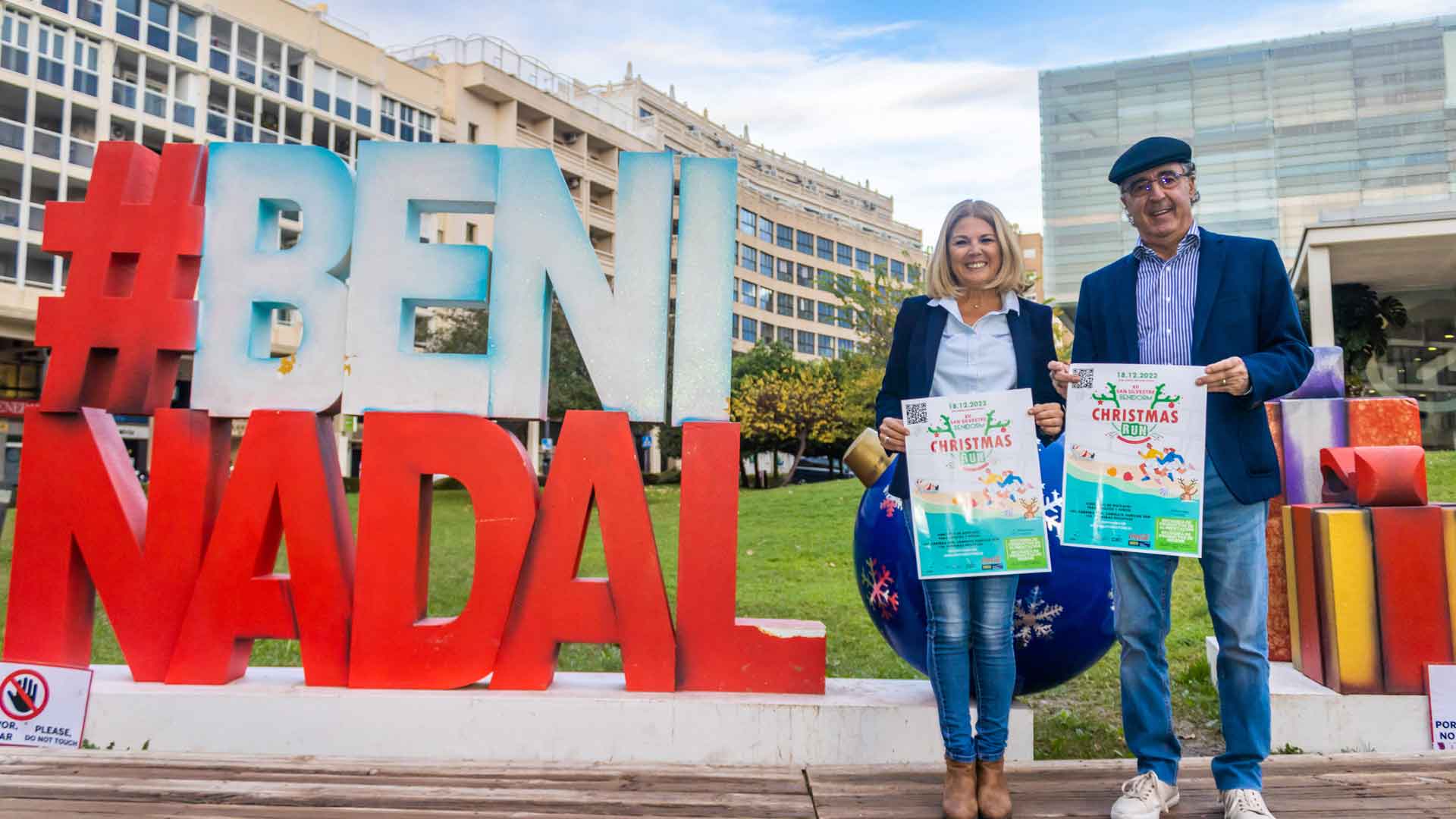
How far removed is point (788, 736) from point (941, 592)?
4.08 ft

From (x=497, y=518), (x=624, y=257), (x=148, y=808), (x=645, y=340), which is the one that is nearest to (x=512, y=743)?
(x=497, y=518)

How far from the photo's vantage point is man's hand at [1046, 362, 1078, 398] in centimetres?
312

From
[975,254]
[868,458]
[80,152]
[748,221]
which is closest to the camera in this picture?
[975,254]

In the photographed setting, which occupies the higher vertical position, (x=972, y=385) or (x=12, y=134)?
(x=12, y=134)

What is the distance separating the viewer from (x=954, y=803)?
3.04 metres

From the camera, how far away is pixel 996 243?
3.24 metres

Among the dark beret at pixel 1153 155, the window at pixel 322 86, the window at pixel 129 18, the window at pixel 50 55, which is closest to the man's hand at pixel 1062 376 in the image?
the dark beret at pixel 1153 155

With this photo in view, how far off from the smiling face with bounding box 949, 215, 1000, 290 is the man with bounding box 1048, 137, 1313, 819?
1.28ft

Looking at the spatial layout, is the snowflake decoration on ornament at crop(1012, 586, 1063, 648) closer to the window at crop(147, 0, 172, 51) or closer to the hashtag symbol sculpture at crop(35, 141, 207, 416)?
the hashtag symbol sculpture at crop(35, 141, 207, 416)

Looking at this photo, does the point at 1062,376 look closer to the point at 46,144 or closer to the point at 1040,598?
the point at 1040,598

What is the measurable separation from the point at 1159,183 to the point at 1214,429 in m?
0.83

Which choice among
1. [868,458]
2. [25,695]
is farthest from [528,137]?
[868,458]

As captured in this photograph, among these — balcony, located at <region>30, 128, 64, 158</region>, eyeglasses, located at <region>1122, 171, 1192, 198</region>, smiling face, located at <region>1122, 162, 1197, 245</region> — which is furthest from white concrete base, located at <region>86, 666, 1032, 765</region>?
balcony, located at <region>30, 128, 64, 158</region>

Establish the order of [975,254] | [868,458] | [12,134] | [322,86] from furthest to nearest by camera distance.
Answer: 1. [322,86]
2. [12,134]
3. [868,458]
4. [975,254]
